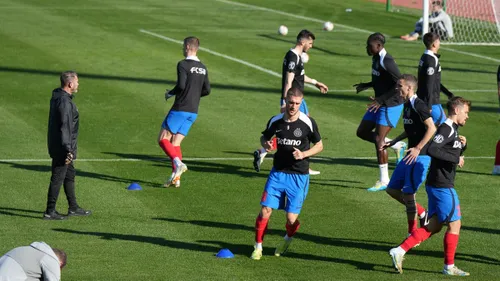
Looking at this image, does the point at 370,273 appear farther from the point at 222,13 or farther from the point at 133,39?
the point at 222,13

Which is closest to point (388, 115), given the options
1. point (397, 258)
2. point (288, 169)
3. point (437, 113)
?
point (437, 113)

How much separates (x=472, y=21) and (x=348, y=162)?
66.6 ft

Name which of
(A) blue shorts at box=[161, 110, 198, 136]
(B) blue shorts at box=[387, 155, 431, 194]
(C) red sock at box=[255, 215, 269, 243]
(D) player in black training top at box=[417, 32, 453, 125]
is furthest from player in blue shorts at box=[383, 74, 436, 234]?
(A) blue shorts at box=[161, 110, 198, 136]

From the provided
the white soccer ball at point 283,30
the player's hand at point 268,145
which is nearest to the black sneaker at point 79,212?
the player's hand at point 268,145

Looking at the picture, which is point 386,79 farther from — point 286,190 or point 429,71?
point 286,190

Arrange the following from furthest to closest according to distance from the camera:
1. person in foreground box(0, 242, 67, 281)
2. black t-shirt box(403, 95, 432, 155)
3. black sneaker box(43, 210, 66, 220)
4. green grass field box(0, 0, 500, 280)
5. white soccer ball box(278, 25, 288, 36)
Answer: white soccer ball box(278, 25, 288, 36)
black sneaker box(43, 210, 66, 220)
black t-shirt box(403, 95, 432, 155)
green grass field box(0, 0, 500, 280)
person in foreground box(0, 242, 67, 281)

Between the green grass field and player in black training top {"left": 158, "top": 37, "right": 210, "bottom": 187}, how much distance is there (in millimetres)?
690

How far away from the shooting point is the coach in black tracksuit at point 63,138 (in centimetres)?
1430

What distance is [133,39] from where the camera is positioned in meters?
32.8

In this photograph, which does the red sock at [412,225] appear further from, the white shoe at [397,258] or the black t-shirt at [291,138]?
the black t-shirt at [291,138]

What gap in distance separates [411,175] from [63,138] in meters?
4.68

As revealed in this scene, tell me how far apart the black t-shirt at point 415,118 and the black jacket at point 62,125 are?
177 inches

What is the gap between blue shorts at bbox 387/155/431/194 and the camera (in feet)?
44.4

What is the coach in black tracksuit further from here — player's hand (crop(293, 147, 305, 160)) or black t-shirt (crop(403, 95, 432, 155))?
black t-shirt (crop(403, 95, 432, 155))
